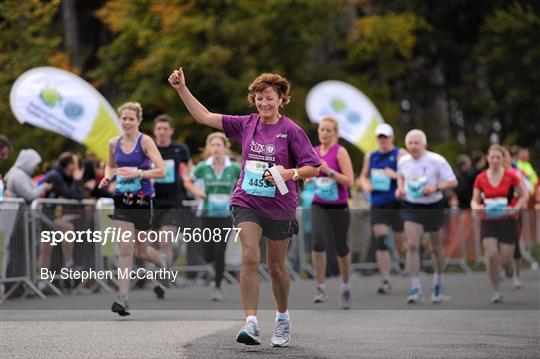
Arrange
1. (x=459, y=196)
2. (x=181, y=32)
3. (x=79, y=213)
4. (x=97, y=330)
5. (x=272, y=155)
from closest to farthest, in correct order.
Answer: (x=272, y=155), (x=97, y=330), (x=79, y=213), (x=459, y=196), (x=181, y=32)

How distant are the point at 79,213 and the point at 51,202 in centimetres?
55

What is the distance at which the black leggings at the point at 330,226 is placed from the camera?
48.4 feet

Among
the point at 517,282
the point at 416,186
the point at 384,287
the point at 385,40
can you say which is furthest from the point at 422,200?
the point at 385,40

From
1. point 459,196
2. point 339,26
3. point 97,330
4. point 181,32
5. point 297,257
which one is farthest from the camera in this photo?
point 339,26

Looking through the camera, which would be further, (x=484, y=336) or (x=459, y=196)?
(x=459, y=196)

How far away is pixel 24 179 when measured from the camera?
54.0 ft

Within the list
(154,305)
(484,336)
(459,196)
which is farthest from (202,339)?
(459,196)

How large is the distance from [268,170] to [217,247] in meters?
5.77

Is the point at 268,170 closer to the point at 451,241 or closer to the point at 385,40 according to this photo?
the point at 451,241

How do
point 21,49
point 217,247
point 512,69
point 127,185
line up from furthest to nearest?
point 512,69, point 21,49, point 217,247, point 127,185

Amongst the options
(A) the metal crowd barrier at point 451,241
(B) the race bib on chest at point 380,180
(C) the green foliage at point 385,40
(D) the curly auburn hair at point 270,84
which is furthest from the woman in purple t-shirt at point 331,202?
(C) the green foliage at point 385,40

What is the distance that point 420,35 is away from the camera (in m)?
36.7

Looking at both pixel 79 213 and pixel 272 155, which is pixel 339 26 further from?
pixel 272 155

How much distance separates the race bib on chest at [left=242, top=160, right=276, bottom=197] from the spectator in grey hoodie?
22.6ft
